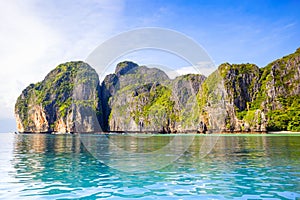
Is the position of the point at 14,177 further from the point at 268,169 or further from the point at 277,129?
the point at 277,129

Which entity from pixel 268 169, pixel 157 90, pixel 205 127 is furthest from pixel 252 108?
pixel 268 169

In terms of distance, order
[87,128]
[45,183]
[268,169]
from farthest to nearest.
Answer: [87,128], [268,169], [45,183]

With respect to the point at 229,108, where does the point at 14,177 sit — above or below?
below

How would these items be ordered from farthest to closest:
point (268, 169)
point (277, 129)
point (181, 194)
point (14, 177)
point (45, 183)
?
point (277, 129), point (268, 169), point (14, 177), point (45, 183), point (181, 194)

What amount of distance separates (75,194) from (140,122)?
183704 mm

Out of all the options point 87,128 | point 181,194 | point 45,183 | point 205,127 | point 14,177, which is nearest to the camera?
point 181,194

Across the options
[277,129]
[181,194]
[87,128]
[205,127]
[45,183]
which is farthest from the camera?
[87,128]

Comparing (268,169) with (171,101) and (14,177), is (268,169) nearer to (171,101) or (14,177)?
(14,177)

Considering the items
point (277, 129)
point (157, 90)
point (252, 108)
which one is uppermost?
point (157, 90)

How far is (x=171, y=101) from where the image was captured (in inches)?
7087

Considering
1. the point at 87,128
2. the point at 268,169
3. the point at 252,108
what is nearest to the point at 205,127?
the point at 252,108

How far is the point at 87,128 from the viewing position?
190000 mm

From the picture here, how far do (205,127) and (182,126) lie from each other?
53.3 feet

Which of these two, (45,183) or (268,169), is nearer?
(45,183)
